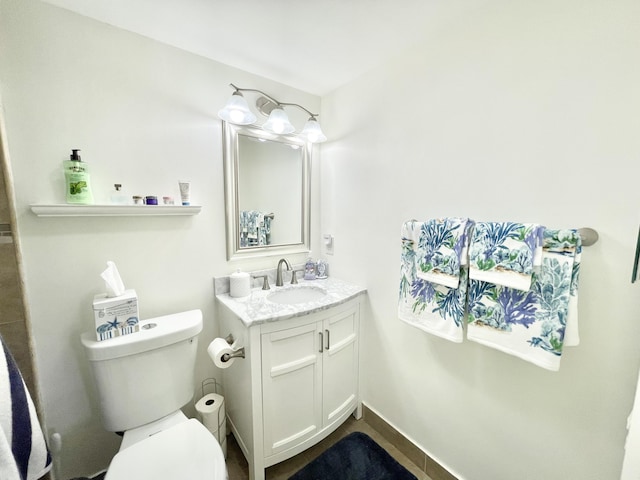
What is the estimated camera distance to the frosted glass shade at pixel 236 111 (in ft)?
4.30

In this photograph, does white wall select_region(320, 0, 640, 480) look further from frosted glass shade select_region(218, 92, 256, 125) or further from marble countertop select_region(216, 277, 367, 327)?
frosted glass shade select_region(218, 92, 256, 125)

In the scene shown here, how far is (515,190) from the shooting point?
3.25ft

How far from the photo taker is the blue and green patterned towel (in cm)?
100

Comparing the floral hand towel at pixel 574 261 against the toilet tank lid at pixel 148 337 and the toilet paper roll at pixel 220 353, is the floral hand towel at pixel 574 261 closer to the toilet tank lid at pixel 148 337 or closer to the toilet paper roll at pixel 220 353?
the toilet paper roll at pixel 220 353

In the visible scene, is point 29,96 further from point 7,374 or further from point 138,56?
point 7,374

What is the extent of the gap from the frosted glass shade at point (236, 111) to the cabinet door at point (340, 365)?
122 centimetres

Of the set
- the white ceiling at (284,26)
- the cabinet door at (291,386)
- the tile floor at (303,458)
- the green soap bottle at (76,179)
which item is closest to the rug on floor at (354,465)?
the tile floor at (303,458)

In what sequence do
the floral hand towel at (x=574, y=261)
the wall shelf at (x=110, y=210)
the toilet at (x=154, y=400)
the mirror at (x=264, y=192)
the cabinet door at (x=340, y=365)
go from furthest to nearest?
the mirror at (x=264, y=192), the cabinet door at (x=340, y=365), the wall shelf at (x=110, y=210), the toilet at (x=154, y=400), the floral hand towel at (x=574, y=261)

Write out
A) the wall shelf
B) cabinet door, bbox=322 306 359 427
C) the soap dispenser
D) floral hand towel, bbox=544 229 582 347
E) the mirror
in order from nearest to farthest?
1. floral hand towel, bbox=544 229 582 347
2. the wall shelf
3. cabinet door, bbox=322 306 359 427
4. the mirror
5. the soap dispenser

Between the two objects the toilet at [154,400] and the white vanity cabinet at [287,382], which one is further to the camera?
the white vanity cabinet at [287,382]

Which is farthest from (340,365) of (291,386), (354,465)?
(354,465)

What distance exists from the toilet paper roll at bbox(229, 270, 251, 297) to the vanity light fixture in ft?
2.94

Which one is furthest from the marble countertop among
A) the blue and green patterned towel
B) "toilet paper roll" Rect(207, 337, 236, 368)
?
the blue and green patterned towel

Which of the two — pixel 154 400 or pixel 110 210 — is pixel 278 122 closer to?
pixel 110 210
